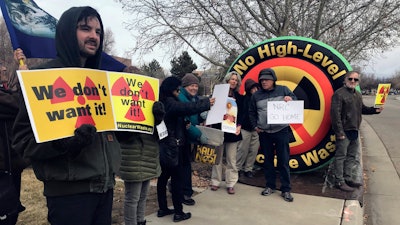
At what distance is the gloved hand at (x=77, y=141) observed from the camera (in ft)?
5.90

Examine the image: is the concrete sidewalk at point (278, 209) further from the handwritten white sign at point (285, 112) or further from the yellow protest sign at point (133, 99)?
the yellow protest sign at point (133, 99)

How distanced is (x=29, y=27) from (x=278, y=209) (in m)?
3.67

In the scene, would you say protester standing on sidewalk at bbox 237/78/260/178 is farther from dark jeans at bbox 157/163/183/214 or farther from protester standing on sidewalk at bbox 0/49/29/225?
protester standing on sidewalk at bbox 0/49/29/225

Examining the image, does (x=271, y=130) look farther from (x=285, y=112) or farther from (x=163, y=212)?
(x=163, y=212)

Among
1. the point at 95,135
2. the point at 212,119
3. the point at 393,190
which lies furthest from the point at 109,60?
the point at 393,190

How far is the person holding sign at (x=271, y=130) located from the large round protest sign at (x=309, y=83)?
2.82ft

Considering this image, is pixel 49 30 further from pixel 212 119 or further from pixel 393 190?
pixel 393 190

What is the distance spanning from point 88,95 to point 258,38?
880 centimetres

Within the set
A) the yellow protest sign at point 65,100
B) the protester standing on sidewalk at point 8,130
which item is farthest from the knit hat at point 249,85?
the yellow protest sign at point 65,100

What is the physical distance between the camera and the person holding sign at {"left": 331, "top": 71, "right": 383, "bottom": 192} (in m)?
5.14

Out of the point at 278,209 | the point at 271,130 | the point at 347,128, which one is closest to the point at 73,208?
the point at 278,209

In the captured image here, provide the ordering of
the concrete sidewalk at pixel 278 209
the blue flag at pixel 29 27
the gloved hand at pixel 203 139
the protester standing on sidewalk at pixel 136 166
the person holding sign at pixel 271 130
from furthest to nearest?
the person holding sign at pixel 271 130 < the gloved hand at pixel 203 139 < the concrete sidewalk at pixel 278 209 < the protester standing on sidewalk at pixel 136 166 < the blue flag at pixel 29 27

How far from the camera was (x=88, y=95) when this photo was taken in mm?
2057

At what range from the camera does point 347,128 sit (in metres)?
5.24
